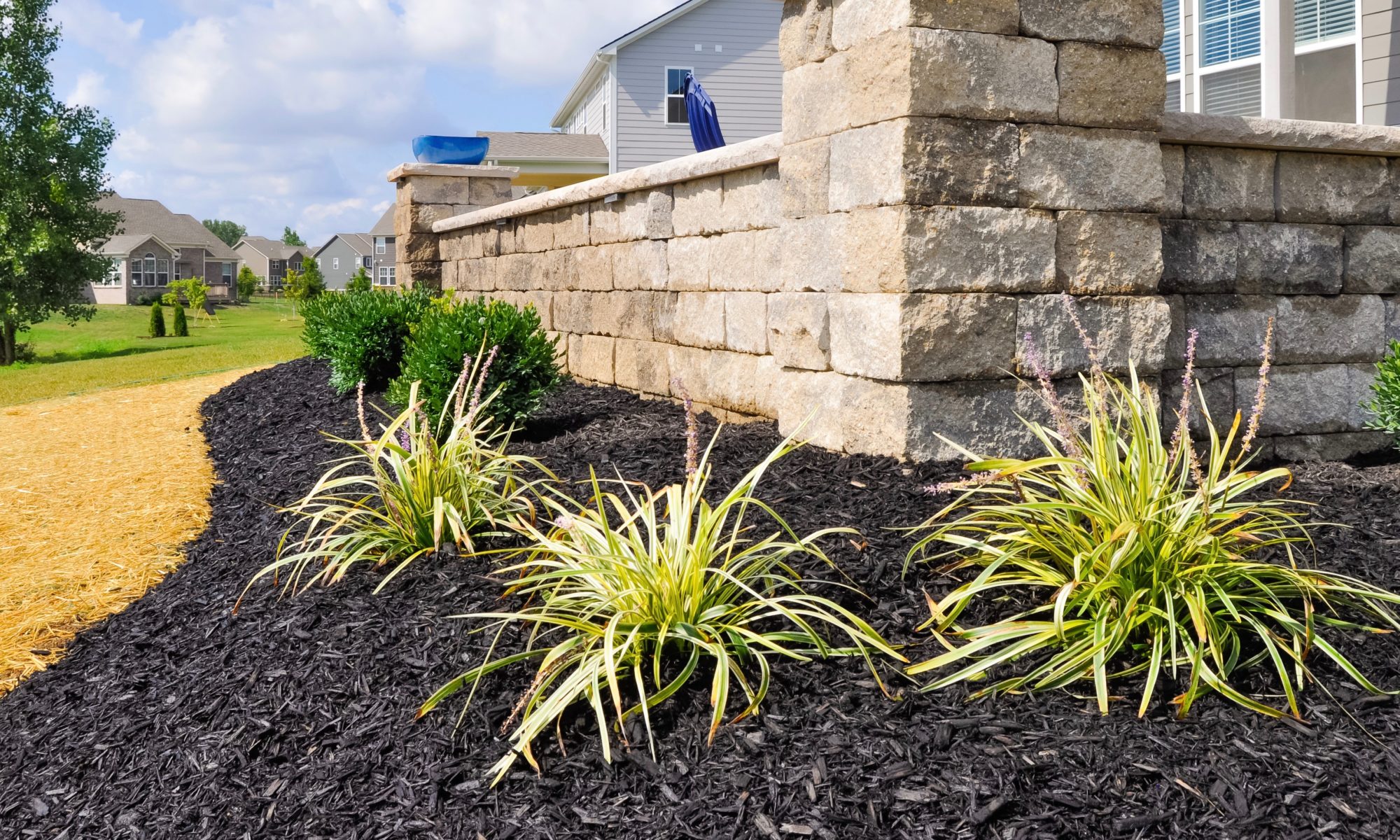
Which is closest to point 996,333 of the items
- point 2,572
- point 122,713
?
point 122,713

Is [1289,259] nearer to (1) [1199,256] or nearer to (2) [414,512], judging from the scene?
(1) [1199,256]

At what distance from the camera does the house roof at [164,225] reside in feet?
192

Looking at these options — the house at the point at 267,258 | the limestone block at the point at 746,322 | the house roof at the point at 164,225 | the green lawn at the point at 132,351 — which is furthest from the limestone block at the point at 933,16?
the house at the point at 267,258

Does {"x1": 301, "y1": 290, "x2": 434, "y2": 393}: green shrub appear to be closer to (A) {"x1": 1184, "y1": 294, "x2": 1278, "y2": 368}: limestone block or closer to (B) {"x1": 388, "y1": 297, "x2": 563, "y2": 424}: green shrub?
(B) {"x1": 388, "y1": 297, "x2": 563, "y2": 424}: green shrub

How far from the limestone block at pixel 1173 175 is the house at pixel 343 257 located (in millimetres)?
66749

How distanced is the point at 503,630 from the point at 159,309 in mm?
29484

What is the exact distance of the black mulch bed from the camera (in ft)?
8.30

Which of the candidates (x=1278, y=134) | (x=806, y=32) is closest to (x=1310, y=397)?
(x=1278, y=134)

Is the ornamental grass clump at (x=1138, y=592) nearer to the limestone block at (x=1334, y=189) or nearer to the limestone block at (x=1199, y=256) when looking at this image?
the limestone block at (x=1199, y=256)

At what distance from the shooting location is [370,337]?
875 centimetres

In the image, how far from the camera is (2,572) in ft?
18.1

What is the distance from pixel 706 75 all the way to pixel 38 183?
14836mm

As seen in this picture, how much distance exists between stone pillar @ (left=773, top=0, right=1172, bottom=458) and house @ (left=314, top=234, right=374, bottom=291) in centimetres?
6684

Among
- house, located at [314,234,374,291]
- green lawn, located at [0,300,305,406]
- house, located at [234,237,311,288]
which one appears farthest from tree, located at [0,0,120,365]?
house, located at [234,237,311,288]
